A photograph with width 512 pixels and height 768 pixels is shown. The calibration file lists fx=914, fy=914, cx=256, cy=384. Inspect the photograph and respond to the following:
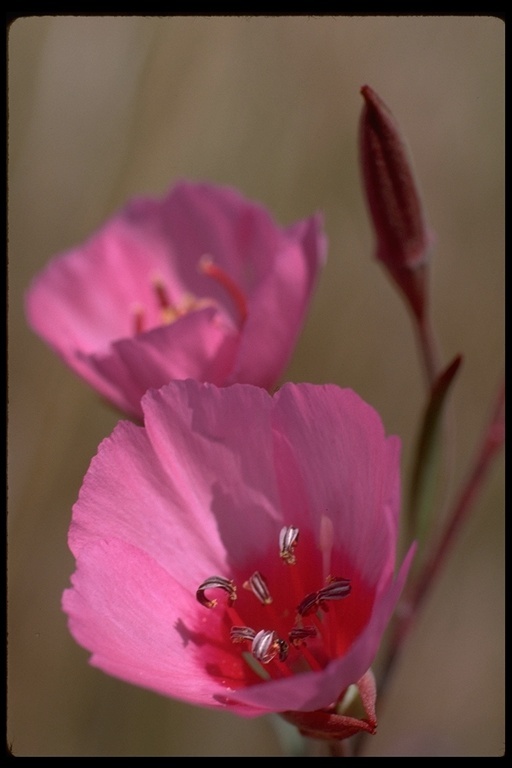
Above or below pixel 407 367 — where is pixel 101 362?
above

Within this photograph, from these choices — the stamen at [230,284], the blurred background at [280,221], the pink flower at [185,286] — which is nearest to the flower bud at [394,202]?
the pink flower at [185,286]

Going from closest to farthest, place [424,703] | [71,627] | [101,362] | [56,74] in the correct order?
1. [71,627]
2. [101,362]
3. [56,74]
4. [424,703]

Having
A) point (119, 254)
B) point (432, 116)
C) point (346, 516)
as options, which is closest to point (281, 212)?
point (432, 116)

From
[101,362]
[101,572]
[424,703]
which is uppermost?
[101,362]

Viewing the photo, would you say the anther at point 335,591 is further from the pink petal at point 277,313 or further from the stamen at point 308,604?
the pink petal at point 277,313

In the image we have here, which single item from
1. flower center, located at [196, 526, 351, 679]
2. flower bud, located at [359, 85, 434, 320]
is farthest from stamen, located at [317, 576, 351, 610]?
flower bud, located at [359, 85, 434, 320]

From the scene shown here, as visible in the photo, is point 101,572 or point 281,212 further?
point 281,212

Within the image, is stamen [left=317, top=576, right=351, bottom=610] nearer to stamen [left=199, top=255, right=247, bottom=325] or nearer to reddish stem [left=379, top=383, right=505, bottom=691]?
reddish stem [left=379, top=383, right=505, bottom=691]

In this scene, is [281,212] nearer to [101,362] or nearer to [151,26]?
[151,26]
